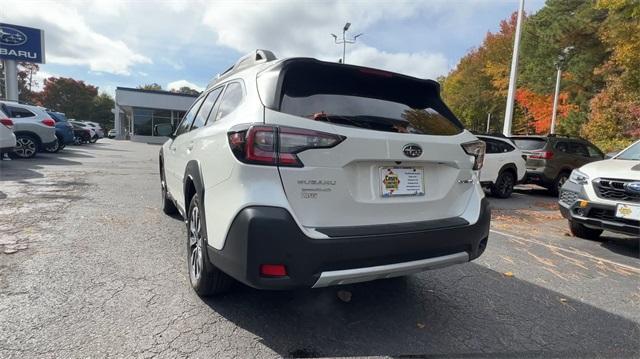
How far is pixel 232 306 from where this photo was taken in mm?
2934

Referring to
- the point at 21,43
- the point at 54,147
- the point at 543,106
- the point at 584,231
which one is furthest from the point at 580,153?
the point at 21,43

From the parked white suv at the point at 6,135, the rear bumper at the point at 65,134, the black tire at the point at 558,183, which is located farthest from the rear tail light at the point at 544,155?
the rear bumper at the point at 65,134

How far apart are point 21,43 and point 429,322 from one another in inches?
1238

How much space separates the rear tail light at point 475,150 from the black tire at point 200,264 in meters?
1.93

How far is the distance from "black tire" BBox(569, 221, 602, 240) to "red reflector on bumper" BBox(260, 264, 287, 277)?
17.1 ft

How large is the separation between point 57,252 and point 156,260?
0.99m

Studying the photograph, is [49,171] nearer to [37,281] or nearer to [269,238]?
[37,281]

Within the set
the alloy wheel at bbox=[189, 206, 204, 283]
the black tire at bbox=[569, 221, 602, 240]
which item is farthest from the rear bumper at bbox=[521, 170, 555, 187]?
the alloy wheel at bbox=[189, 206, 204, 283]

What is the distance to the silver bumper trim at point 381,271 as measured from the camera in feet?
7.47

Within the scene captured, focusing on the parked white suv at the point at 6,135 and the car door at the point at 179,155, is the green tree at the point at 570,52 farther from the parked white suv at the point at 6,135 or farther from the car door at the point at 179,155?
the parked white suv at the point at 6,135

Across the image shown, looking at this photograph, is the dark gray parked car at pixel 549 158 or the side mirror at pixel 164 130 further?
the dark gray parked car at pixel 549 158

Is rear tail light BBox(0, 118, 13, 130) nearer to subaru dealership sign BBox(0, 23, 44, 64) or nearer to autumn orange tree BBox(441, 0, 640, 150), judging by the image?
subaru dealership sign BBox(0, 23, 44, 64)

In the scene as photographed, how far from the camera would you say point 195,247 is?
3.17 meters

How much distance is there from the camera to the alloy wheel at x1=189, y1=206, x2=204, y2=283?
2.99 meters
